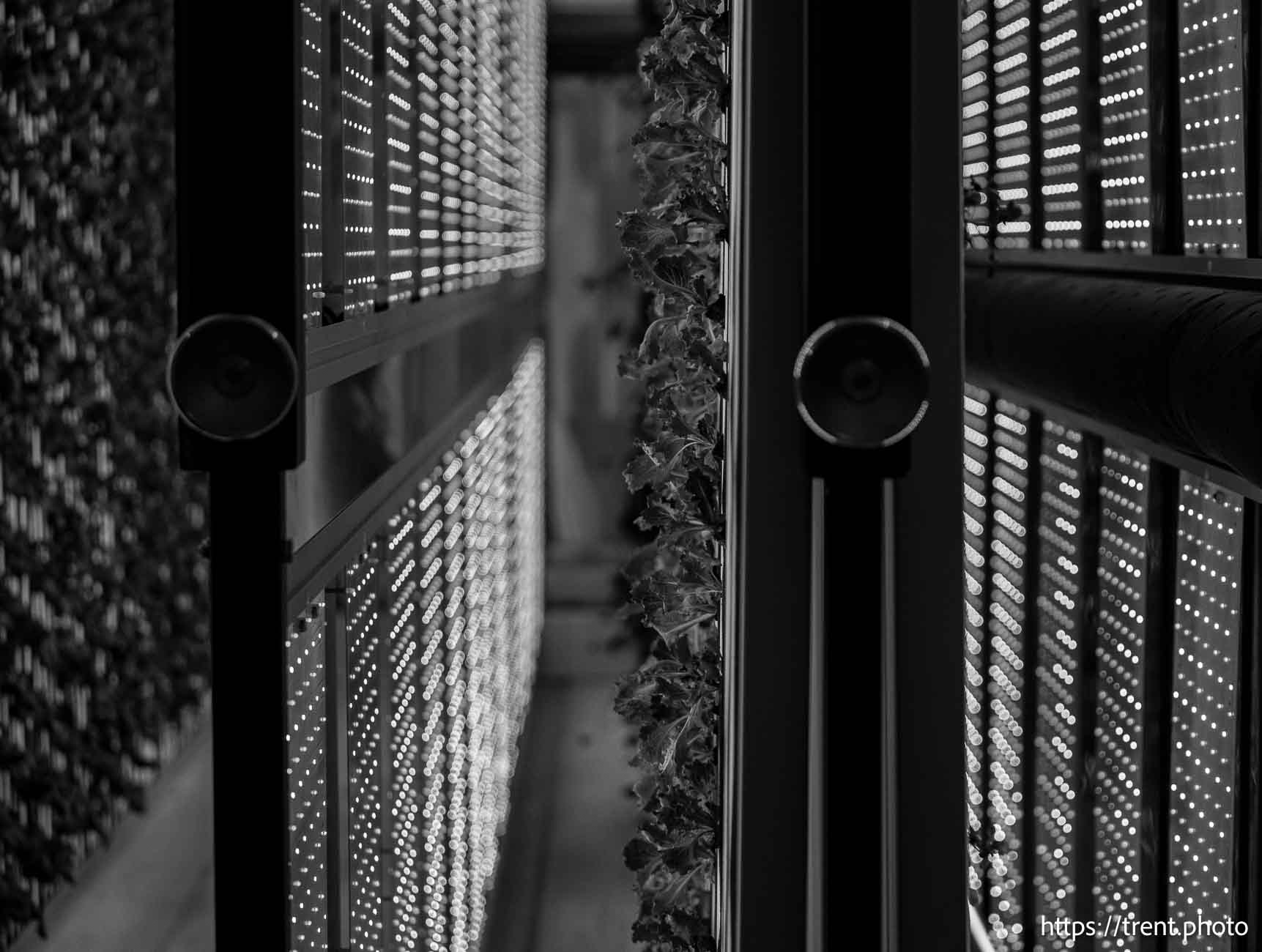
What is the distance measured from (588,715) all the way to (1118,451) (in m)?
5.60

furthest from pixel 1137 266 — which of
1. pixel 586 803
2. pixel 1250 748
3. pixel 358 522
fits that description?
A: pixel 586 803

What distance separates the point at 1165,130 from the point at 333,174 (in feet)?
4.49

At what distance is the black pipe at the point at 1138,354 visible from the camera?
5.34ft

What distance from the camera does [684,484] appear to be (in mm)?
1695

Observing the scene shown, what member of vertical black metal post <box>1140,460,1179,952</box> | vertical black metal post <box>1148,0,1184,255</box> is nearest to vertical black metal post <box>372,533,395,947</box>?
vertical black metal post <box>1140,460,1179,952</box>

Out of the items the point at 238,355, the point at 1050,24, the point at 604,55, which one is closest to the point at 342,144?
the point at 238,355

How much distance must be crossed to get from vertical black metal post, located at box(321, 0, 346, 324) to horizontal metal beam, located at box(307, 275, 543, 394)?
5 centimetres

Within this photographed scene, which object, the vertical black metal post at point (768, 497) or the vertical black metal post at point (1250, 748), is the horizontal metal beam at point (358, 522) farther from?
the vertical black metal post at point (1250, 748)

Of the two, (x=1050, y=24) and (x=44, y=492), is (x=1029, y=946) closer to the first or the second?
(x=1050, y=24)

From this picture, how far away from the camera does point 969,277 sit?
347cm

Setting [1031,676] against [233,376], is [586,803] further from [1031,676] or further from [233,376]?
[233,376]

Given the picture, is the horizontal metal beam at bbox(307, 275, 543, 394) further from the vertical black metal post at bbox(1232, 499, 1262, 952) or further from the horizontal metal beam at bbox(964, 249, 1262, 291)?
the vertical black metal post at bbox(1232, 499, 1262, 952)

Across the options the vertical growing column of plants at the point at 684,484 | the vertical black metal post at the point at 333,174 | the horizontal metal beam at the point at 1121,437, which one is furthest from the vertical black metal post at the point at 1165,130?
the vertical black metal post at the point at 333,174

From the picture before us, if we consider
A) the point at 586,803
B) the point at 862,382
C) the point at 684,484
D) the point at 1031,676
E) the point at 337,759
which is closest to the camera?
the point at 862,382
